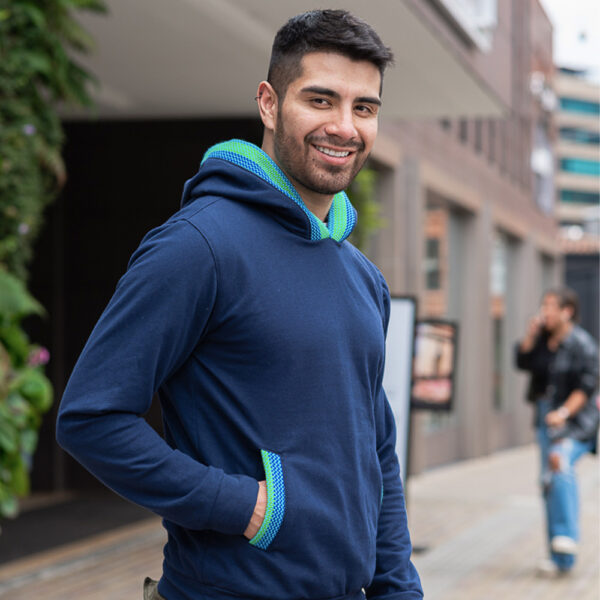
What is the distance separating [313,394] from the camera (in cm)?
189

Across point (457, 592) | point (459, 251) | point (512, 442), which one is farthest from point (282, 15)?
point (512, 442)

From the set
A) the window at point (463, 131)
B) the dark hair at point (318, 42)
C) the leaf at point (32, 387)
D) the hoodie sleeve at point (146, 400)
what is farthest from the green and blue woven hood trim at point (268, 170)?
the window at point (463, 131)

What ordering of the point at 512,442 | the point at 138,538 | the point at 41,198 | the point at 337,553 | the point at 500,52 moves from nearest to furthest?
the point at 337,553
the point at 41,198
the point at 138,538
the point at 500,52
the point at 512,442

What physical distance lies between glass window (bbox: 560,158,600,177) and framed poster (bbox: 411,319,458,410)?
95939 millimetres

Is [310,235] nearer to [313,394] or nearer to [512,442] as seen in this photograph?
[313,394]

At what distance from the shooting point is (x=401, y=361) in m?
6.53

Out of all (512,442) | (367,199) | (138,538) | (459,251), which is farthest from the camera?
(512,442)

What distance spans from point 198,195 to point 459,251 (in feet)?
54.0

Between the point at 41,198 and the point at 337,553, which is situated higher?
the point at 41,198

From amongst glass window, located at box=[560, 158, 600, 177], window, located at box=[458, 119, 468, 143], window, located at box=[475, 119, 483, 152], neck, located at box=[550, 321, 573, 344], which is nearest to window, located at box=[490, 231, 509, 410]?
window, located at box=[475, 119, 483, 152]

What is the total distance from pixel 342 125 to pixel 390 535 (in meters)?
0.81

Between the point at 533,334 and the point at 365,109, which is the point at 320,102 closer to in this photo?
the point at 365,109

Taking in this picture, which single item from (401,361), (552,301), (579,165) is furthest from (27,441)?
(579,165)

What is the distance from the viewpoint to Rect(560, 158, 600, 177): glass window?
100750 mm
